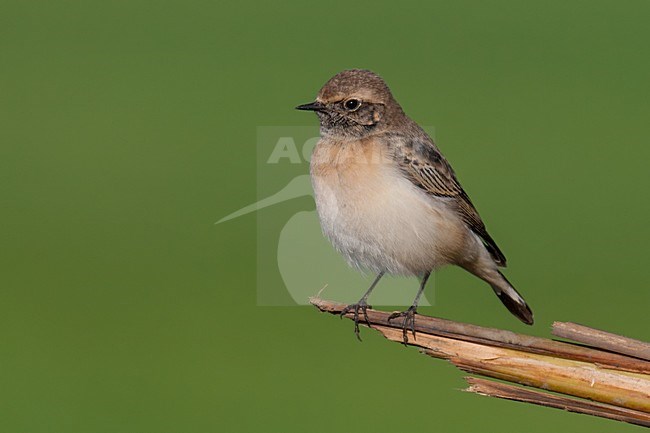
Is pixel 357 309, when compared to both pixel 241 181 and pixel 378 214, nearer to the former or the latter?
pixel 378 214

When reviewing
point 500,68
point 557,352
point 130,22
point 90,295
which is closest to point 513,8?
point 500,68

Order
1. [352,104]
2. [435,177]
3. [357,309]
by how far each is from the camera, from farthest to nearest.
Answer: [435,177], [352,104], [357,309]

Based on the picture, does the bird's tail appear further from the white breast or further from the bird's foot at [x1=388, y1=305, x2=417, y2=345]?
the bird's foot at [x1=388, y1=305, x2=417, y2=345]

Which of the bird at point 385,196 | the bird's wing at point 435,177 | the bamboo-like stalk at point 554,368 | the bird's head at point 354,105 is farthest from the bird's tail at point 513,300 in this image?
the bamboo-like stalk at point 554,368

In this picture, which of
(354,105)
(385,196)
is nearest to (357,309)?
(385,196)

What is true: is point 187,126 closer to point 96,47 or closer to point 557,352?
point 96,47

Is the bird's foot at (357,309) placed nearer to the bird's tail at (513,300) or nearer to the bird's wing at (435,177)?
the bird's wing at (435,177)
